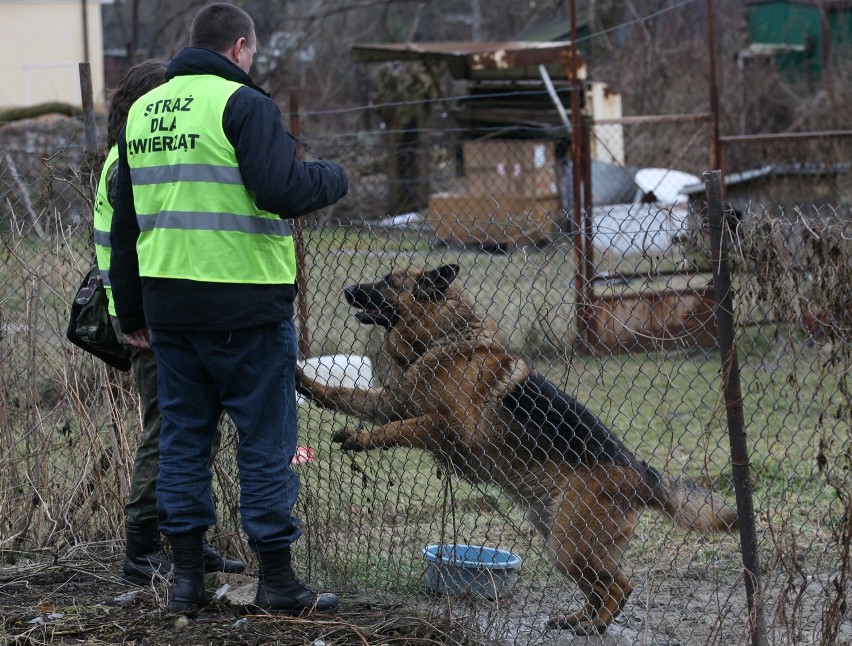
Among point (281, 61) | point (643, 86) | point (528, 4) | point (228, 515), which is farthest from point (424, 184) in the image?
point (528, 4)

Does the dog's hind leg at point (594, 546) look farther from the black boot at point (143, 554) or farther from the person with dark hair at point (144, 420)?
the black boot at point (143, 554)

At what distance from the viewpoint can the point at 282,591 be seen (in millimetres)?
3469

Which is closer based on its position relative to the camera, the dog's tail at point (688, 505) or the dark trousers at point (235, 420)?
the dark trousers at point (235, 420)

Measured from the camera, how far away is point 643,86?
18.5 metres

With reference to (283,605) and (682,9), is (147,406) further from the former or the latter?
(682,9)

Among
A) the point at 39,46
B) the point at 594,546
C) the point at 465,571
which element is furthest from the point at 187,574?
the point at 39,46

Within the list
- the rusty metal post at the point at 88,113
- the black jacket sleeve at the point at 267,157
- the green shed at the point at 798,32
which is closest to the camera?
the black jacket sleeve at the point at 267,157

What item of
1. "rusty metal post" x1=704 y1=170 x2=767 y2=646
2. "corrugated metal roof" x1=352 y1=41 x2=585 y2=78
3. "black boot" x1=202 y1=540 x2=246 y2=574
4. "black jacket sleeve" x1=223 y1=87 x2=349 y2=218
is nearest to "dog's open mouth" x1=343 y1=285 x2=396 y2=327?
"black boot" x1=202 y1=540 x2=246 y2=574

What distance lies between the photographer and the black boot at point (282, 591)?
3.42 m

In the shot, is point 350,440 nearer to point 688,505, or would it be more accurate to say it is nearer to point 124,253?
point 124,253

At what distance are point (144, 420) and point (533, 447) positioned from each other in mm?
1625

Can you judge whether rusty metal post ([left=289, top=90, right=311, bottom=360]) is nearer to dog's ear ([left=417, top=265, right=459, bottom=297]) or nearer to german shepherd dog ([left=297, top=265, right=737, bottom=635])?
german shepherd dog ([left=297, top=265, right=737, bottom=635])

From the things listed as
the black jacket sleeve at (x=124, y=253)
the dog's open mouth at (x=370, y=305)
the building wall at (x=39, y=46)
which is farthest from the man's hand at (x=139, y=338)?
the building wall at (x=39, y=46)

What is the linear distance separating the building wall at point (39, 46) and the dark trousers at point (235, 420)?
2150 cm
